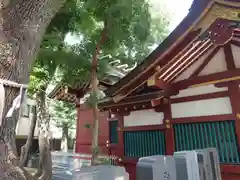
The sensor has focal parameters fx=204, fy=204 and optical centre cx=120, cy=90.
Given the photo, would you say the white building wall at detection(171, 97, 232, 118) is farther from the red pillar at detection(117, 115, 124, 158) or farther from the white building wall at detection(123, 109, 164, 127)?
the red pillar at detection(117, 115, 124, 158)

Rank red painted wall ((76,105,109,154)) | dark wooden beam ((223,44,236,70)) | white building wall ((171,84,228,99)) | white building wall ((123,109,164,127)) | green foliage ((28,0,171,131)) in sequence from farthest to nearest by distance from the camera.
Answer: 1. red painted wall ((76,105,109,154))
2. green foliage ((28,0,171,131))
3. white building wall ((123,109,164,127))
4. white building wall ((171,84,228,99))
5. dark wooden beam ((223,44,236,70))

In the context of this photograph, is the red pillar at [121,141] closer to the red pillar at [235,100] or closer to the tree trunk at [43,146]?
the tree trunk at [43,146]

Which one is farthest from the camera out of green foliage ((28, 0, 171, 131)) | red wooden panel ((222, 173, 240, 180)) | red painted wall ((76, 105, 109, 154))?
red painted wall ((76, 105, 109, 154))

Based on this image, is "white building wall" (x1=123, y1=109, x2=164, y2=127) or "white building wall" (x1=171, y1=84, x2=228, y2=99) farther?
"white building wall" (x1=123, y1=109, x2=164, y2=127)

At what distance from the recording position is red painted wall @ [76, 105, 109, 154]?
874 centimetres

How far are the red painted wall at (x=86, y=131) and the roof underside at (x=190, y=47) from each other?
2.46 metres

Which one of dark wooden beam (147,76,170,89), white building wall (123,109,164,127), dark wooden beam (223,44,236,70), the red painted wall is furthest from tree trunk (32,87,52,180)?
dark wooden beam (223,44,236,70)

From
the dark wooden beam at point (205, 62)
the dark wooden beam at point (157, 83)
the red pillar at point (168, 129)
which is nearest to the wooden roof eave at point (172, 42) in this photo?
the dark wooden beam at point (157, 83)

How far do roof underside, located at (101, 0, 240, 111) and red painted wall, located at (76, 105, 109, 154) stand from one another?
2.46 metres

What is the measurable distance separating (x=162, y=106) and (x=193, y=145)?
1321 mm

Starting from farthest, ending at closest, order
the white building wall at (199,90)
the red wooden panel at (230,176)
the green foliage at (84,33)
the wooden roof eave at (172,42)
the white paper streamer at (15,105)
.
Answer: the green foliage at (84,33) → the white building wall at (199,90) → the red wooden panel at (230,176) → the wooden roof eave at (172,42) → the white paper streamer at (15,105)

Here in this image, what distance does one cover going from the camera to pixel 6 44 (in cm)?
276

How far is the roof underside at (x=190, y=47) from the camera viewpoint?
3.56 meters

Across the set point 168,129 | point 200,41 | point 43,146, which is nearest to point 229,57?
point 200,41
